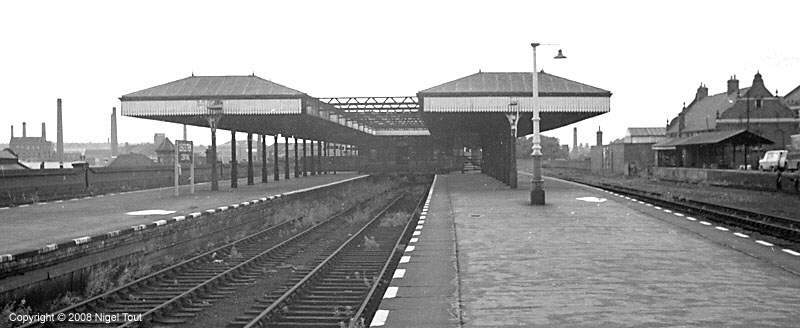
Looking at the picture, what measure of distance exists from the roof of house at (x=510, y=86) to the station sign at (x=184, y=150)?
1066 cm

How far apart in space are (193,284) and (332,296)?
2.72 metres

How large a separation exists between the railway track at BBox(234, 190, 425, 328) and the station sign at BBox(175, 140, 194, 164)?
17727 mm

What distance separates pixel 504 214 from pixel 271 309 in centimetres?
1223

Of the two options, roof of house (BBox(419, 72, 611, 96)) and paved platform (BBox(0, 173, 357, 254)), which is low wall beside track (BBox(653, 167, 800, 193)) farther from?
paved platform (BBox(0, 173, 357, 254))

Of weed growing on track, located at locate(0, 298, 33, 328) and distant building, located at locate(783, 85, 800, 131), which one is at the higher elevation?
distant building, located at locate(783, 85, 800, 131)

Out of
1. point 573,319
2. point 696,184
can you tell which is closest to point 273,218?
point 573,319

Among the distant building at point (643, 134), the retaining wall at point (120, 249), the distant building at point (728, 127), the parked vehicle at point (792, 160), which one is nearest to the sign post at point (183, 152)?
the retaining wall at point (120, 249)

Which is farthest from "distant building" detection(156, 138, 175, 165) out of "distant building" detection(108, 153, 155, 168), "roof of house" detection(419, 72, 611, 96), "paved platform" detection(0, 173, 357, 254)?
"paved platform" detection(0, 173, 357, 254)

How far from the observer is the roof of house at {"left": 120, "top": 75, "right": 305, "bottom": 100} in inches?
1404

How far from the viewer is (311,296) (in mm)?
11328

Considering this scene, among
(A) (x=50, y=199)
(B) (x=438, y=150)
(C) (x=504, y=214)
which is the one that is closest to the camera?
(C) (x=504, y=214)

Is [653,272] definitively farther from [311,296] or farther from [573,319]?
[311,296]

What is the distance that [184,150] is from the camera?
33.5 m

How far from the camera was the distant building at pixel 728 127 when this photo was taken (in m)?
52.0
